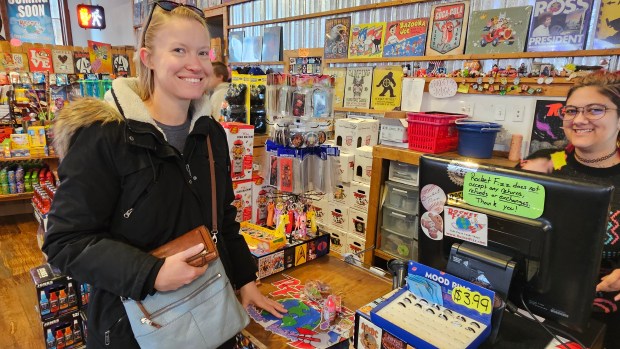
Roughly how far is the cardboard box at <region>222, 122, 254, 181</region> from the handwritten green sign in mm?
1570

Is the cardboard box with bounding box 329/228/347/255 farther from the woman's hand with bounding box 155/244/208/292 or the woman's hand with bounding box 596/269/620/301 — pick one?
the woman's hand with bounding box 155/244/208/292

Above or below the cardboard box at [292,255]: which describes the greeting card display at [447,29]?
above

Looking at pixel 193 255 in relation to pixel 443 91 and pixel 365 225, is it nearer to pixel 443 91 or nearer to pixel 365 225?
pixel 365 225

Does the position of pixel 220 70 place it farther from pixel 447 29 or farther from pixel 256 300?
pixel 256 300

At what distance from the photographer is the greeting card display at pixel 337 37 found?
167 inches

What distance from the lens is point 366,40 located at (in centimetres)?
403

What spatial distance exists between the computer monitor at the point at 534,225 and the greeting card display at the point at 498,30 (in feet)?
8.15

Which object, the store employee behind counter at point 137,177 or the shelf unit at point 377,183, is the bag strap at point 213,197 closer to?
the store employee behind counter at point 137,177

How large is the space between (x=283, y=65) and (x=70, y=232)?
461 cm

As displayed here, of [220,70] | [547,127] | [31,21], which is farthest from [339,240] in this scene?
[31,21]

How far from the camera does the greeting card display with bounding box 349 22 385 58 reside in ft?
12.8

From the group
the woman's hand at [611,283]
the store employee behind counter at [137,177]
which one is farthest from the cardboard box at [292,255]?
the woman's hand at [611,283]

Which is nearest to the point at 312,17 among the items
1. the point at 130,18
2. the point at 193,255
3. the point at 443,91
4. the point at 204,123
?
the point at 443,91

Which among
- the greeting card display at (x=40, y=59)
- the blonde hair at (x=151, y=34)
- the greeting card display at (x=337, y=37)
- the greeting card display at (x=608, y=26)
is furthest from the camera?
the greeting card display at (x=40, y=59)
